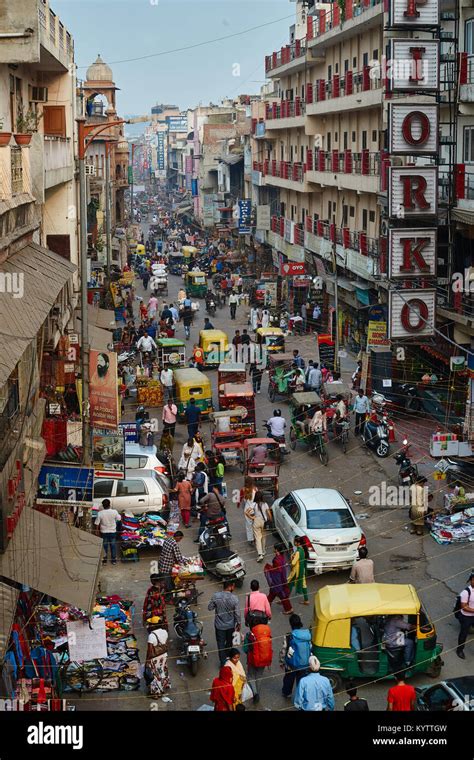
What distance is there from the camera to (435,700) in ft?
36.6

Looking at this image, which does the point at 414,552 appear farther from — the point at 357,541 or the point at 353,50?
the point at 353,50

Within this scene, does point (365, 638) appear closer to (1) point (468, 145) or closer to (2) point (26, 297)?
(2) point (26, 297)

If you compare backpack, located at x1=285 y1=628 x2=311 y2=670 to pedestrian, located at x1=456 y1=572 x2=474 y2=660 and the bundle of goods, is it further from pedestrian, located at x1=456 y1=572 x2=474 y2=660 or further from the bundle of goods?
the bundle of goods

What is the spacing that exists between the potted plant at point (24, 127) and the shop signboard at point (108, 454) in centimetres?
562

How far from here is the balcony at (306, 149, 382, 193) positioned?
111ft

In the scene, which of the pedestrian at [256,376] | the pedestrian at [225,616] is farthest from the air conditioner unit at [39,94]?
the pedestrian at [225,616]

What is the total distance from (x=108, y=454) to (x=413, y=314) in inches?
343

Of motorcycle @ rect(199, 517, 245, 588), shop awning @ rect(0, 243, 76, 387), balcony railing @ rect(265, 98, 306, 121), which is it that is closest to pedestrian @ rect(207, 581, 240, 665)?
motorcycle @ rect(199, 517, 245, 588)

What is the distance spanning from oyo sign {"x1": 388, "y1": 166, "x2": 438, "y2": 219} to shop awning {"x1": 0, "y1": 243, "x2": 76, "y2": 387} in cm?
921

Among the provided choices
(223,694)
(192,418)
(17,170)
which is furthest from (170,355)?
(223,694)

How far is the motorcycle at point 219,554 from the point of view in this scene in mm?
16219
